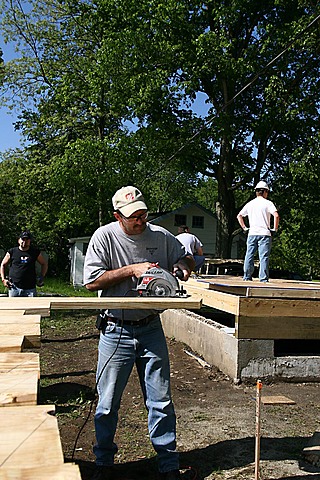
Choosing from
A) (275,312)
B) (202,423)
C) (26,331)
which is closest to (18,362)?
(26,331)

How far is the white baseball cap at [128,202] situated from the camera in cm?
382

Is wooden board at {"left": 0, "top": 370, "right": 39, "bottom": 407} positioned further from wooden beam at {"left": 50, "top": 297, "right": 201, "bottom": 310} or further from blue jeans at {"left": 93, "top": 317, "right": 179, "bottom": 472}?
blue jeans at {"left": 93, "top": 317, "right": 179, "bottom": 472}

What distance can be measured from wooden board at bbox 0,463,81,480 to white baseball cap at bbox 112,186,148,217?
2.66 m

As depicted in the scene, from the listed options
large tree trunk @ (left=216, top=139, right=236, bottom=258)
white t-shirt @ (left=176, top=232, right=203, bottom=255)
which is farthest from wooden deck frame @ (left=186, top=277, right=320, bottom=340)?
large tree trunk @ (left=216, top=139, right=236, bottom=258)

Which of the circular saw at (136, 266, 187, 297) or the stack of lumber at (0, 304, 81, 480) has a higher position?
the circular saw at (136, 266, 187, 297)

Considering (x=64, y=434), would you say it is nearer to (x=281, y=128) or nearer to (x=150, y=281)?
(x=150, y=281)

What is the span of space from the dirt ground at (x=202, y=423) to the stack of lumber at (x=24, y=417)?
1.58m

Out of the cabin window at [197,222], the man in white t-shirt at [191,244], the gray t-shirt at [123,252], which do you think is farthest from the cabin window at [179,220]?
the gray t-shirt at [123,252]

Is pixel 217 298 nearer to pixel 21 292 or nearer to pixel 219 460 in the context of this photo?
pixel 219 460

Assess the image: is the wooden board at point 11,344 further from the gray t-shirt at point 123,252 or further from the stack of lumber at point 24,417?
the gray t-shirt at point 123,252

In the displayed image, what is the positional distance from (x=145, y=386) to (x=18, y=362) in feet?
5.53

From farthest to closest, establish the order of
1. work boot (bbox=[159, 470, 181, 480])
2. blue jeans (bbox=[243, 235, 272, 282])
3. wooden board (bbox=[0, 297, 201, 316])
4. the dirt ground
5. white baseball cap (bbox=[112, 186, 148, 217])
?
blue jeans (bbox=[243, 235, 272, 282]) < the dirt ground < white baseball cap (bbox=[112, 186, 148, 217]) < work boot (bbox=[159, 470, 181, 480]) < wooden board (bbox=[0, 297, 201, 316])

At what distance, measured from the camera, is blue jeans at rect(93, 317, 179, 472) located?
144 inches

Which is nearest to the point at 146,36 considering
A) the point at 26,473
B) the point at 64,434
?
the point at 64,434
